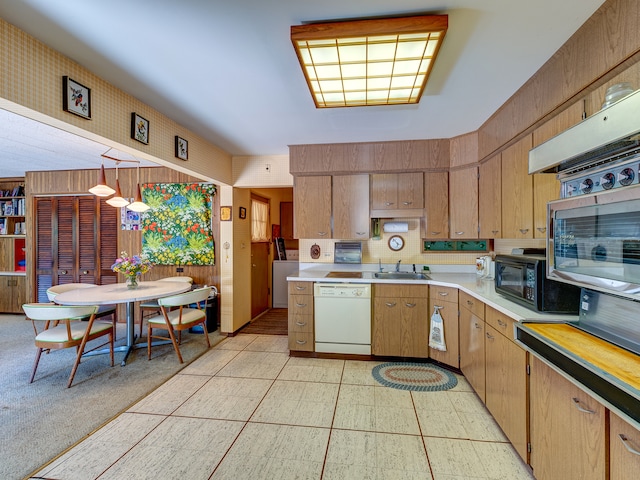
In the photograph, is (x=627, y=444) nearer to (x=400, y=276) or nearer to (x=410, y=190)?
(x=400, y=276)

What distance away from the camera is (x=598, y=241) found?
4.09ft

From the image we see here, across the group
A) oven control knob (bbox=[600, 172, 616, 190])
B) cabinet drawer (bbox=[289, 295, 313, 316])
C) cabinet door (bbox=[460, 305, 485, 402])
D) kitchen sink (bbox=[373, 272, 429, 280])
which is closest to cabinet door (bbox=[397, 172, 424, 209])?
kitchen sink (bbox=[373, 272, 429, 280])

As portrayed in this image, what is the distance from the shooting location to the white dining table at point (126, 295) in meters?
2.97

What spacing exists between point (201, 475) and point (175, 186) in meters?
3.65

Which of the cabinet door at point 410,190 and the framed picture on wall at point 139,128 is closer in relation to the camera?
the framed picture on wall at point 139,128

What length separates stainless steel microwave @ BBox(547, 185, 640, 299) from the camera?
3.53 feet

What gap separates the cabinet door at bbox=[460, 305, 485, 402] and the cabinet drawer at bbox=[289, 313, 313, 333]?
1548mm

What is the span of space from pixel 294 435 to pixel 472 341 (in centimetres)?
160

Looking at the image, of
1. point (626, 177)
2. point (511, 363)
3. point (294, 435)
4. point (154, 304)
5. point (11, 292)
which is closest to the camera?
point (626, 177)

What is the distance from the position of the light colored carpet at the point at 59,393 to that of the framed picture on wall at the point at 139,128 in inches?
85.6

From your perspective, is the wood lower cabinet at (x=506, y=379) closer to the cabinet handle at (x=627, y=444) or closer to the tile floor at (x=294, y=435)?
the tile floor at (x=294, y=435)

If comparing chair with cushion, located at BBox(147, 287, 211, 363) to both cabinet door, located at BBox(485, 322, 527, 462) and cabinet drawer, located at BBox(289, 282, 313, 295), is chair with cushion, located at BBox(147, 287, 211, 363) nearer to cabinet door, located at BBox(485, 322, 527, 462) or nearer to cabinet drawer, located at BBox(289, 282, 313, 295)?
cabinet drawer, located at BBox(289, 282, 313, 295)

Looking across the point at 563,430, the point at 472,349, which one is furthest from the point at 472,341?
the point at 563,430

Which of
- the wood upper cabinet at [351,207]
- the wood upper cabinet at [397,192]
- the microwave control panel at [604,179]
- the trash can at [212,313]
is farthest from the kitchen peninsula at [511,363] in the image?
the trash can at [212,313]
